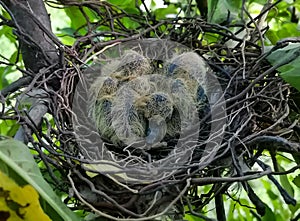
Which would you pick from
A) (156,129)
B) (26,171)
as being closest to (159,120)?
(156,129)

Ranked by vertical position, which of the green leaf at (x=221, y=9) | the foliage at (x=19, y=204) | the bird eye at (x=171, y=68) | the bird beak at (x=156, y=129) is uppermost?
the foliage at (x=19, y=204)

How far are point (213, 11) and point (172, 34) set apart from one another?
0.09 metres

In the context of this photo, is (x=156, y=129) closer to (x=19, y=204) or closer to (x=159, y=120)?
(x=159, y=120)

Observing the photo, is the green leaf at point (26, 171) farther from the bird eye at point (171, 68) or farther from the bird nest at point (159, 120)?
the bird eye at point (171, 68)

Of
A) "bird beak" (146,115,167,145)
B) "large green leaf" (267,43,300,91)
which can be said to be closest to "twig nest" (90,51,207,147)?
"bird beak" (146,115,167,145)

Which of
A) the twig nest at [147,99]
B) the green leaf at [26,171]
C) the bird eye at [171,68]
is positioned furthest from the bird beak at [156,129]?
the green leaf at [26,171]

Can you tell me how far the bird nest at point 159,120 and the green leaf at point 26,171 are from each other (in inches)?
1.5

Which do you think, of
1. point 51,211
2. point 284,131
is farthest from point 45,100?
point 284,131

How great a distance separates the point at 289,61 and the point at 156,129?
0.22 meters

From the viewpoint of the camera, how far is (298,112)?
887 millimetres

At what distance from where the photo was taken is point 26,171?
23.7 inches

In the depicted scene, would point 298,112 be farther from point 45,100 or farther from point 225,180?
point 45,100

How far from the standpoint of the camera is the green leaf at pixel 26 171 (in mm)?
591

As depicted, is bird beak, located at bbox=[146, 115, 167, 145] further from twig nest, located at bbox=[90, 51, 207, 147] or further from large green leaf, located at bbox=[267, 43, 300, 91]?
large green leaf, located at bbox=[267, 43, 300, 91]
